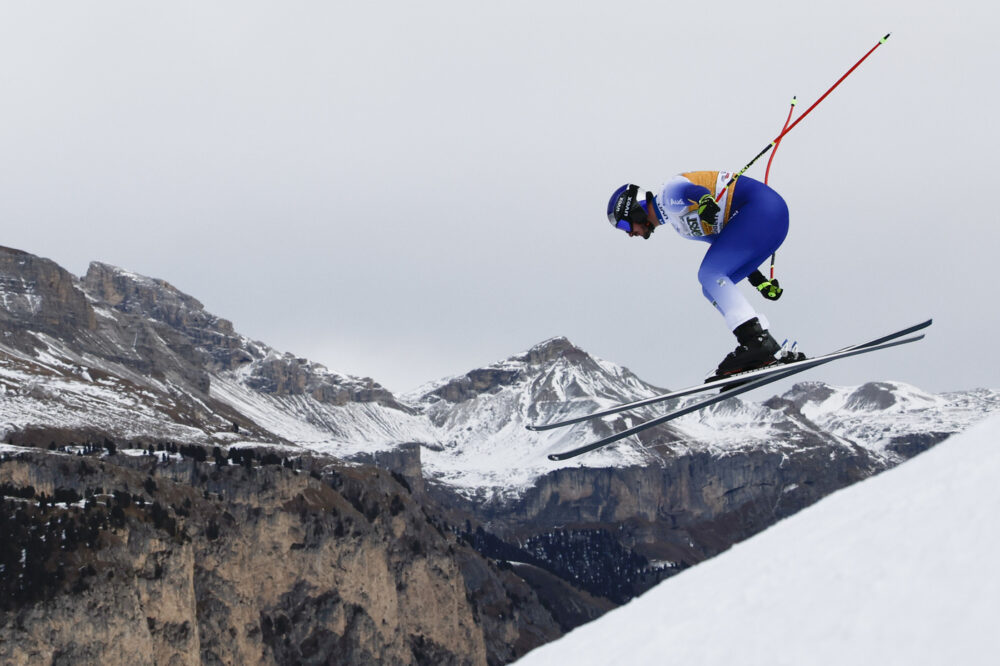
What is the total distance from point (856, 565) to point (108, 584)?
141 meters

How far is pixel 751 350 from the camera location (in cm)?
1508

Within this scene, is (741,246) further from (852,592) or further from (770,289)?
(852,592)

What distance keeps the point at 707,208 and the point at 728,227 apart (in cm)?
75

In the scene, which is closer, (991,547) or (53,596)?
(991,547)

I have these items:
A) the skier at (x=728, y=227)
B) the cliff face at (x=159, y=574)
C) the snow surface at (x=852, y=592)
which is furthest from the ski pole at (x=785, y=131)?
the cliff face at (x=159, y=574)

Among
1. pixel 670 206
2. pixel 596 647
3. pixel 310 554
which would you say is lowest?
pixel 596 647

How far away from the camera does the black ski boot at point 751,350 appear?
15023 mm

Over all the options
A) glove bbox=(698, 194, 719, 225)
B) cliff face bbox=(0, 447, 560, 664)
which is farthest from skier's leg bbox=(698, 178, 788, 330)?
cliff face bbox=(0, 447, 560, 664)

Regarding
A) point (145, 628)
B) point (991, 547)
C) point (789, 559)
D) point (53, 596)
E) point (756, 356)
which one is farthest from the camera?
point (145, 628)

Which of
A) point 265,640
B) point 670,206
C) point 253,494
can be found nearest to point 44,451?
point 253,494

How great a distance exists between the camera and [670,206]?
1552 cm

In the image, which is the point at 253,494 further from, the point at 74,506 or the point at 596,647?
the point at 596,647

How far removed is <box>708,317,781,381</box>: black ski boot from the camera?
15.0 metres

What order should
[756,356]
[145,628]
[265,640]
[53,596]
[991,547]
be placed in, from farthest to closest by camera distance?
[265,640], [145,628], [53,596], [756,356], [991,547]
